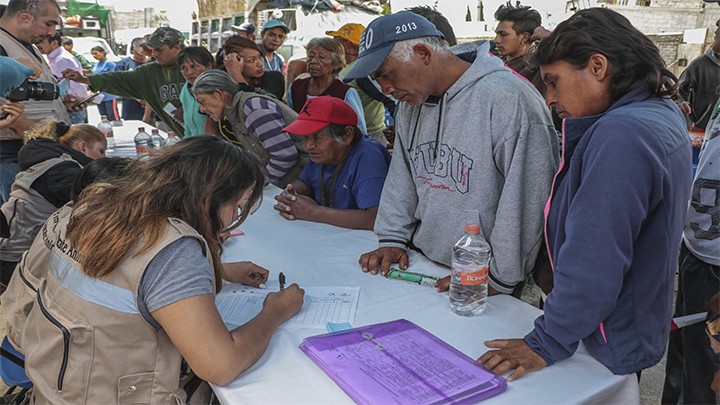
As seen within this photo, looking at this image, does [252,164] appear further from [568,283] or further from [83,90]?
[83,90]

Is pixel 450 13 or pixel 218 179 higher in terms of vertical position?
pixel 450 13

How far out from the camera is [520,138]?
144 cm

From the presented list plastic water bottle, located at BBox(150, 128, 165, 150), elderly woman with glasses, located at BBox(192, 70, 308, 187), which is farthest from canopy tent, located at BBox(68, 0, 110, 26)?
elderly woman with glasses, located at BBox(192, 70, 308, 187)

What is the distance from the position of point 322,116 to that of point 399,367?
1.35 meters

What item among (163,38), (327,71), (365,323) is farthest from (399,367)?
(163,38)

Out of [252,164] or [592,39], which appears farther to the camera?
[252,164]

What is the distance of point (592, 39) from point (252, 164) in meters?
0.87

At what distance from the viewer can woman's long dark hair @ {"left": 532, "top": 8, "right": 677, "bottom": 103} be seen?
42.7 inches

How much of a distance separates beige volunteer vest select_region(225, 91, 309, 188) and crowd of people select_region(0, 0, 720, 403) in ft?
1.58

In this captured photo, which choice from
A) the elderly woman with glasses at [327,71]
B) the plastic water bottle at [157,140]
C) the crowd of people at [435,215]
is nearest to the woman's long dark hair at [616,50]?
the crowd of people at [435,215]

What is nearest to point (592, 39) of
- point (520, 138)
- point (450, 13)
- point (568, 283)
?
point (520, 138)

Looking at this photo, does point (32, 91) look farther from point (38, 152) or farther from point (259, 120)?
point (259, 120)

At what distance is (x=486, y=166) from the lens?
1.52 meters

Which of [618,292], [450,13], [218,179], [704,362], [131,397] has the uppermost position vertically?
[450,13]
